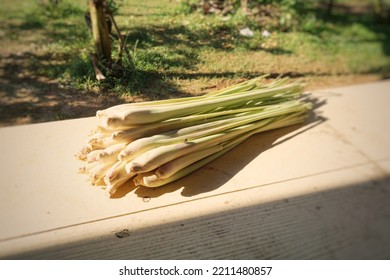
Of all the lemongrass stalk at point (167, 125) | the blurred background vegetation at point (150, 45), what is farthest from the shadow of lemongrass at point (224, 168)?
the blurred background vegetation at point (150, 45)

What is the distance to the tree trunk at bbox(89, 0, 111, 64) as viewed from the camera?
1518 mm

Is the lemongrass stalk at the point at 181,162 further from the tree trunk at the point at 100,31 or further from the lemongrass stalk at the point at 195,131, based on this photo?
the tree trunk at the point at 100,31

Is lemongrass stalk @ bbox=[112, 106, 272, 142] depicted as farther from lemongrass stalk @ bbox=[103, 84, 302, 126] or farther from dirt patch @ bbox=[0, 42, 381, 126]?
dirt patch @ bbox=[0, 42, 381, 126]

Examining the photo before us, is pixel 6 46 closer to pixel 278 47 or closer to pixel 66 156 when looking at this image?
pixel 66 156

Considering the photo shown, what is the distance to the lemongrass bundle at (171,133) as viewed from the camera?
1479 millimetres

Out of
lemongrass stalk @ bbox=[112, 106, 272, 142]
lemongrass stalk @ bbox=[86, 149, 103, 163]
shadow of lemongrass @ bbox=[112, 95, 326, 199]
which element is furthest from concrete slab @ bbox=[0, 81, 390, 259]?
lemongrass stalk @ bbox=[112, 106, 272, 142]

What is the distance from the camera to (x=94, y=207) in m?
1.49

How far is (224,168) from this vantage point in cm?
177

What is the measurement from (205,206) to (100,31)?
0.97 meters

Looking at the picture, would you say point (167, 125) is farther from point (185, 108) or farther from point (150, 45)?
point (150, 45)

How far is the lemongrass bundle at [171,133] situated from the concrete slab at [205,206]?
0.09 meters
